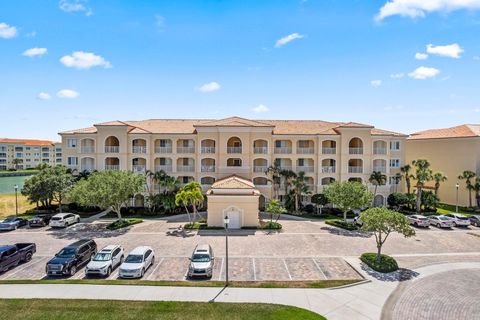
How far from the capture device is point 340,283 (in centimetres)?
1759

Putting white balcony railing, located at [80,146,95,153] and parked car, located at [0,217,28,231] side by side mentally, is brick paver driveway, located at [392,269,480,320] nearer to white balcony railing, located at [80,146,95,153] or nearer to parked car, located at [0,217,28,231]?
parked car, located at [0,217,28,231]

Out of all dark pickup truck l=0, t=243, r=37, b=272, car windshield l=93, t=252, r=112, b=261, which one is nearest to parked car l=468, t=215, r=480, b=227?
car windshield l=93, t=252, r=112, b=261

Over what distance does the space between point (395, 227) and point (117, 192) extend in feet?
81.0

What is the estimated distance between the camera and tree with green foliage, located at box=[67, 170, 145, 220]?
29094 millimetres

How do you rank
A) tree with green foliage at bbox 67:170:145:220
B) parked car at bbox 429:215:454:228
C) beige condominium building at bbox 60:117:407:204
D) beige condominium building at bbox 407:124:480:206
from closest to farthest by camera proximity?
tree with green foliage at bbox 67:170:145:220, parked car at bbox 429:215:454:228, beige condominium building at bbox 60:117:407:204, beige condominium building at bbox 407:124:480:206

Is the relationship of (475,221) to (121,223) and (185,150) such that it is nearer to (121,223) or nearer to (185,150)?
(185,150)

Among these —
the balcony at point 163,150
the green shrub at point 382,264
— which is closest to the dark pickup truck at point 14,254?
the balcony at point 163,150

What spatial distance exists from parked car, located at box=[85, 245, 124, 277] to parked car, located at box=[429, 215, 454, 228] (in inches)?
1244

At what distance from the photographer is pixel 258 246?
25297mm

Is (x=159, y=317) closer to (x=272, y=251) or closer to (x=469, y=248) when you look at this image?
(x=272, y=251)

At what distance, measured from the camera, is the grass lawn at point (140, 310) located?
45.3ft

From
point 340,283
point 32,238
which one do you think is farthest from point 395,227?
point 32,238

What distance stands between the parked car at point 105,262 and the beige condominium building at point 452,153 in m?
46.7

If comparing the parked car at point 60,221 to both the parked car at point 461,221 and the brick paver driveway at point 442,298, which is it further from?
the parked car at point 461,221
